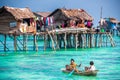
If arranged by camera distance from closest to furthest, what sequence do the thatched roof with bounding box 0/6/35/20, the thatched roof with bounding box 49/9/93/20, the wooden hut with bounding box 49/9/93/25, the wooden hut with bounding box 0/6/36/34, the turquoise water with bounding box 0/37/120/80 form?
the turquoise water with bounding box 0/37/120/80 → the thatched roof with bounding box 0/6/35/20 → the wooden hut with bounding box 0/6/36/34 → the wooden hut with bounding box 49/9/93/25 → the thatched roof with bounding box 49/9/93/20

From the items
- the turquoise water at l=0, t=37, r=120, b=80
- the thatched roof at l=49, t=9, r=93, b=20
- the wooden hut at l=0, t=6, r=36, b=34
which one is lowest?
the turquoise water at l=0, t=37, r=120, b=80

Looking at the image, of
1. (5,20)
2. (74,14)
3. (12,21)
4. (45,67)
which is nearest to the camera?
(45,67)

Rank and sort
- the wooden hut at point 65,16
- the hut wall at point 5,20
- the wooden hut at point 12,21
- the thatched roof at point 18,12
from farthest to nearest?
1. the wooden hut at point 65,16
2. the hut wall at point 5,20
3. the wooden hut at point 12,21
4. the thatched roof at point 18,12

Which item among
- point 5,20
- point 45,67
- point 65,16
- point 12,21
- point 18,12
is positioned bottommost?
point 45,67

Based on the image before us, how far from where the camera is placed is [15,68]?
90.6ft

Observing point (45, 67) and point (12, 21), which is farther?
point (12, 21)

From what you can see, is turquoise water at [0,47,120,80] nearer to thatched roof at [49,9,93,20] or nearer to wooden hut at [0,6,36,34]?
wooden hut at [0,6,36,34]

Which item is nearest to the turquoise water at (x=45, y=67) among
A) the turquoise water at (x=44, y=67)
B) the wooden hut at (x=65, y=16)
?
the turquoise water at (x=44, y=67)

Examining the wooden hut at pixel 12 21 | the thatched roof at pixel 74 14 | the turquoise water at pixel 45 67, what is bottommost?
the turquoise water at pixel 45 67

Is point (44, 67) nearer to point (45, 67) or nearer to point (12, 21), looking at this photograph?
point (45, 67)

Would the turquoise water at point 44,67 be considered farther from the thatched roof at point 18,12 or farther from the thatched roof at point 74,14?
the thatched roof at point 74,14

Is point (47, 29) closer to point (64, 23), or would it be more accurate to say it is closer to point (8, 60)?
point (64, 23)

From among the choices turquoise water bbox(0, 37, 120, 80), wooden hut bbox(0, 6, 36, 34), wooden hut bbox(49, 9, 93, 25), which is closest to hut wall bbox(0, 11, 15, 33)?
wooden hut bbox(0, 6, 36, 34)

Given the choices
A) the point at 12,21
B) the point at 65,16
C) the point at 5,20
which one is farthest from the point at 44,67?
the point at 65,16
